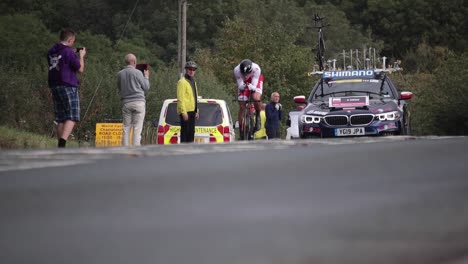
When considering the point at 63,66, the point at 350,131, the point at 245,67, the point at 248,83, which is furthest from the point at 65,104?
the point at 350,131

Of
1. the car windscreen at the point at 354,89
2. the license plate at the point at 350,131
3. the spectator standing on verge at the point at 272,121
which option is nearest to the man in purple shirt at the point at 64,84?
the license plate at the point at 350,131

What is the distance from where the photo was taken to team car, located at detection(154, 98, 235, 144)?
18781 millimetres

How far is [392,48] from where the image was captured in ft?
482

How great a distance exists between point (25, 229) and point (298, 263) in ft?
1.28

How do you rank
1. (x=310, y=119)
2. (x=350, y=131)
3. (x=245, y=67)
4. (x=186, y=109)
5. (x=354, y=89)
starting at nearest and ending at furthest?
1. (x=245, y=67)
2. (x=186, y=109)
3. (x=350, y=131)
4. (x=310, y=119)
5. (x=354, y=89)

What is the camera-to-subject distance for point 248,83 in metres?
14.7

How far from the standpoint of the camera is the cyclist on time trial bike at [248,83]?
14.5m

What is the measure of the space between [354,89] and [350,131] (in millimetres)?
1129

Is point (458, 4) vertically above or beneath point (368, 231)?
above

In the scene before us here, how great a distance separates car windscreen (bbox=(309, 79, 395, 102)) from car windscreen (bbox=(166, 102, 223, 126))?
1.96 meters

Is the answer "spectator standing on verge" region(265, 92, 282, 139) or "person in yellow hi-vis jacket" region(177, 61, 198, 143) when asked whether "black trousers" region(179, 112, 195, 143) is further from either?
"spectator standing on verge" region(265, 92, 282, 139)

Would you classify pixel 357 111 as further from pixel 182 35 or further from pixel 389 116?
pixel 182 35

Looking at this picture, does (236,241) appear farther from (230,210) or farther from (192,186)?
(192,186)

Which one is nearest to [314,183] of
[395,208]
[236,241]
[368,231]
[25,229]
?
[395,208]
